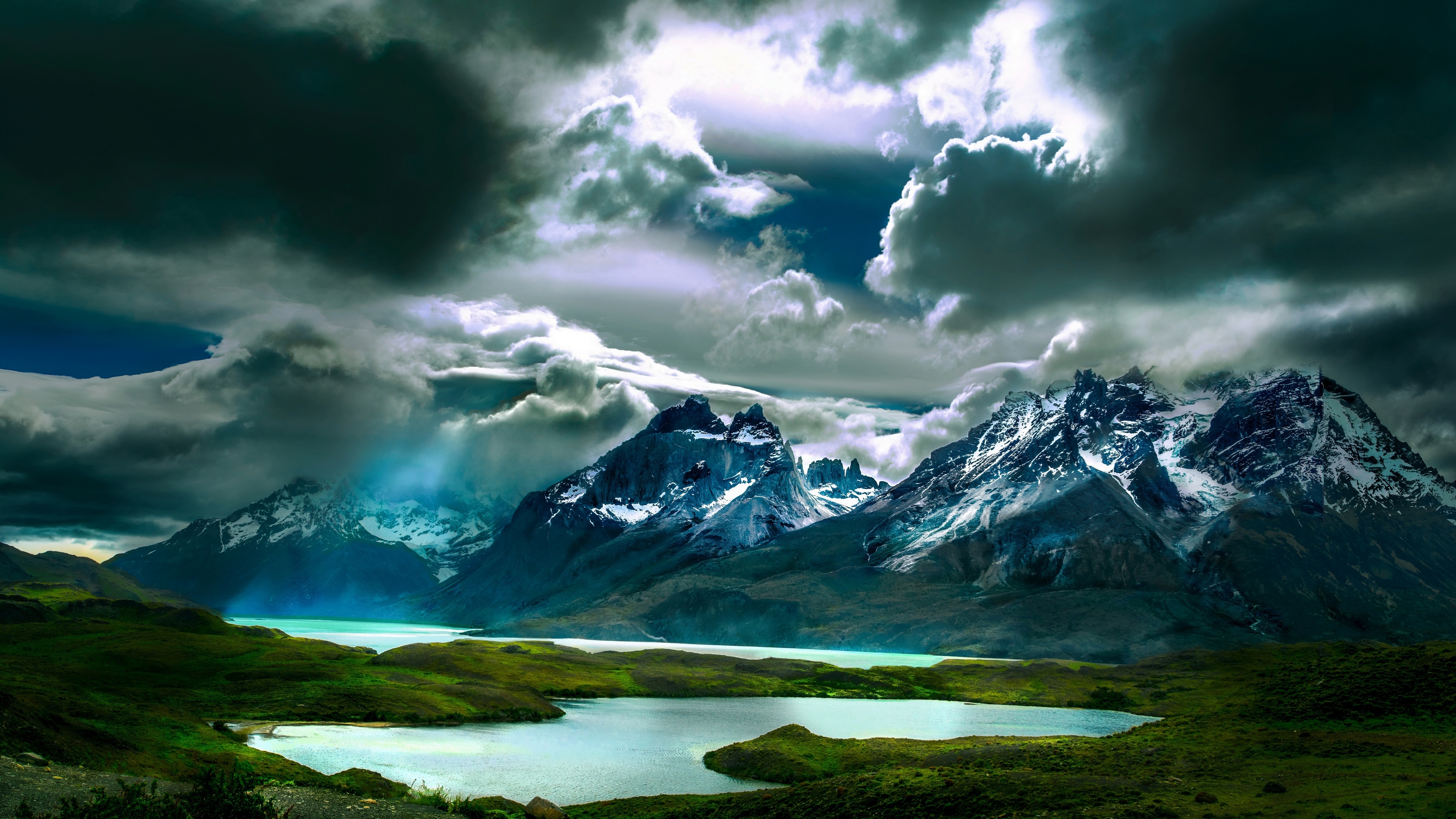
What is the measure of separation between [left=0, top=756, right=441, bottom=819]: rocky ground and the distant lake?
2499cm

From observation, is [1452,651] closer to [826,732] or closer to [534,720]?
[826,732]

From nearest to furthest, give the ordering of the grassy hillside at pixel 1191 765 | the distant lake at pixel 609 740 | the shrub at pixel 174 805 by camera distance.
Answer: the shrub at pixel 174 805 < the grassy hillside at pixel 1191 765 < the distant lake at pixel 609 740

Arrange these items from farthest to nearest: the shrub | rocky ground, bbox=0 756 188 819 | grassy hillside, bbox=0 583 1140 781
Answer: grassy hillside, bbox=0 583 1140 781
rocky ground, bbox=0 756 188 819
the shrub

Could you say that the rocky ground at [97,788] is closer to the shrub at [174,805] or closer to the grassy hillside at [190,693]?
the shrub at [174,805]

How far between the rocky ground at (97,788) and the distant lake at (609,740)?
24988 millimetres

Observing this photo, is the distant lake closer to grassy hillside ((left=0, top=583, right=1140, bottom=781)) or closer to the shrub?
grassy hillside ((left=0, top=583, right=1140, bottom=781))

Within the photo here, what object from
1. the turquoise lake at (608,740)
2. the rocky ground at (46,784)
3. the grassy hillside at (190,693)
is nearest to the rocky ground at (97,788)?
the rocky ground at (46,784)

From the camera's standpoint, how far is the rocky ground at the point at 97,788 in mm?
48656

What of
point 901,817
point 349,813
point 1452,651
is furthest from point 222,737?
point 1452,651

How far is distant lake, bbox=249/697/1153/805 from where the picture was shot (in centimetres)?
9288

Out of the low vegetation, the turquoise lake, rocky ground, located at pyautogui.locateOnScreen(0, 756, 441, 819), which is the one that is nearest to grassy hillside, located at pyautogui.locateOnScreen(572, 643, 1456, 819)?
the low vegetation

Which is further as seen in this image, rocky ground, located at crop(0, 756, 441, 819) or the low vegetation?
the low vegetation

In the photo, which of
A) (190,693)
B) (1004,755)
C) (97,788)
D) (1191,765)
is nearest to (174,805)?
(97,788)

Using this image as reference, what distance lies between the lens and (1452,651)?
9231 cm
